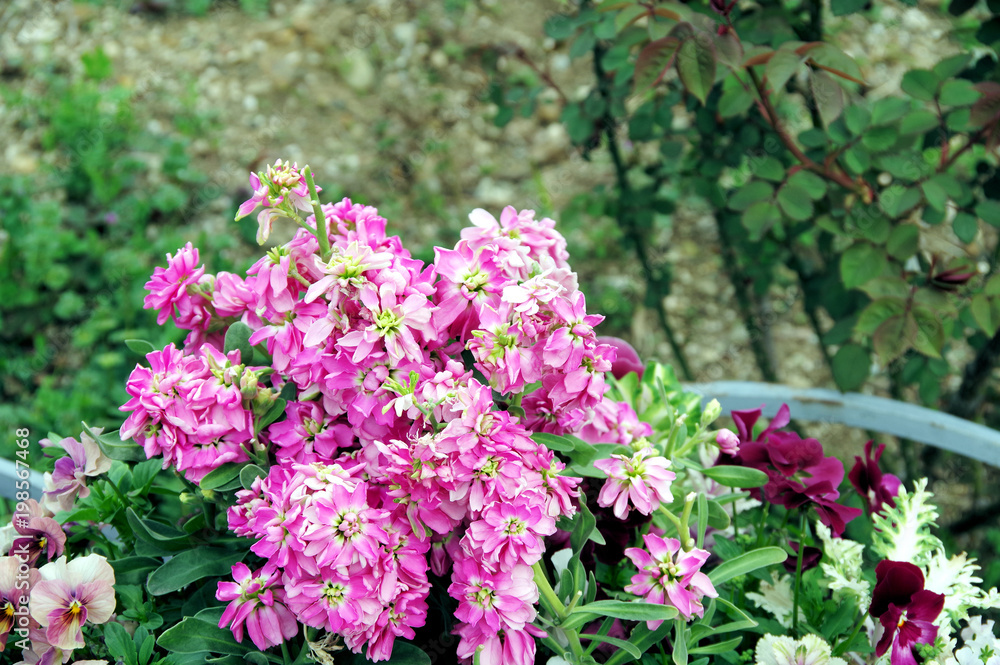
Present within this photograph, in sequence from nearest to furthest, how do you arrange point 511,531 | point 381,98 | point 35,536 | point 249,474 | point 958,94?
point 511,531 → point 249,474 → point 35,536 → point 958,94 → point 381,98

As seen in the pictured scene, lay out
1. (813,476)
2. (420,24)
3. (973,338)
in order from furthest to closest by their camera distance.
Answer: (420,24) < (973,338) < (813,476)

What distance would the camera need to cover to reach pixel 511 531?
0.79 meters

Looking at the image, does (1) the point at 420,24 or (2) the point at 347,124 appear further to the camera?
(1) the point at 420,24

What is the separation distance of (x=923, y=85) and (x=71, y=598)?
1515 mm

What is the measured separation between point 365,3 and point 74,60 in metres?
1.23

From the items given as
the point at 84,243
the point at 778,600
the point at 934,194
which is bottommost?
the point at 84,243

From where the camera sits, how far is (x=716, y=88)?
5.41ft

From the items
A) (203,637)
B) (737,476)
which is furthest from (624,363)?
(203,637)

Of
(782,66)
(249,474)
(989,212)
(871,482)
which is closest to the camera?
(249,474)

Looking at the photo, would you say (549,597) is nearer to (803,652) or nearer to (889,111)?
(803,652)

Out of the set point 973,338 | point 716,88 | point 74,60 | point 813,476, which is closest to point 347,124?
point 74,60

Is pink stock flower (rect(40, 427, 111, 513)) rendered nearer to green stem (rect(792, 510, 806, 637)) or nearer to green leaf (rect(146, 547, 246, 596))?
green leaf (rect(146, 547, 246, 596))

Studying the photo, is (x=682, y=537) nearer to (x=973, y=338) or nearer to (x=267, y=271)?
(x=267, y=271)

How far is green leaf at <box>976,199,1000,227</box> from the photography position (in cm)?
142
